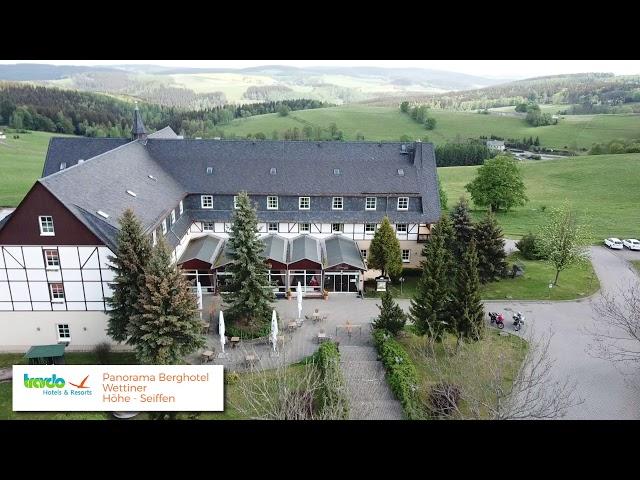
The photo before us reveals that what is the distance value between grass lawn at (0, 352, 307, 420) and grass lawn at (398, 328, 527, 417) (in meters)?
5.15

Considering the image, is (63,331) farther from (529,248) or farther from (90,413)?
(529,248)

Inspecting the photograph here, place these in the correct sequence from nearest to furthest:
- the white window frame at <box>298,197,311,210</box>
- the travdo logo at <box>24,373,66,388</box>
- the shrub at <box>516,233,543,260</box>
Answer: the travdo logo at <box>24,373,66,388</box> → the white window frame at <box>298,197,311,210</box> → the shrub at <box>516,233,543,260</box>

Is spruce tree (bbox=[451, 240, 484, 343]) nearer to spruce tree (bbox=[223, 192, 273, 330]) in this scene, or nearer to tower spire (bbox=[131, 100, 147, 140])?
spruce tree (bbox=[223, 192, 273, 330])

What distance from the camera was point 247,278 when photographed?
975 inches

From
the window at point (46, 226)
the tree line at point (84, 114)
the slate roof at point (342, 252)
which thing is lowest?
the slate roof at point (342, 252)

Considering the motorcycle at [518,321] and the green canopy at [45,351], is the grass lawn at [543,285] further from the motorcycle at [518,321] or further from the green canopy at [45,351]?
the green canopy at [45,351]

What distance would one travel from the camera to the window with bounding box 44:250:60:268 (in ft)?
72.6

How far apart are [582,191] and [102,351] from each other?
191ft

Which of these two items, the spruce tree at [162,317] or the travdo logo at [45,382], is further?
the spruce tree at [162,317]

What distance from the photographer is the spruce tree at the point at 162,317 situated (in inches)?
776

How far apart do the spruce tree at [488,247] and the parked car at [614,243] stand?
13.1m

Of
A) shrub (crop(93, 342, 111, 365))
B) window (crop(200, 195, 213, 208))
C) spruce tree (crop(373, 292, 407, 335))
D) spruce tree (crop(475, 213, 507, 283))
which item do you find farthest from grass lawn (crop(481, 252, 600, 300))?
shrub (crop(93, 342, 111, 365))

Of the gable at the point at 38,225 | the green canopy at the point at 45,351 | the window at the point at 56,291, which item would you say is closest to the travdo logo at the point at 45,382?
the green canopy at the point at 45,351

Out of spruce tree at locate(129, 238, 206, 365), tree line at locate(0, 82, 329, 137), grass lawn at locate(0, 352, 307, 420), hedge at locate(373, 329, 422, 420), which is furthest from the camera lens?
tree line at locate(0, 82, 329, 137)
